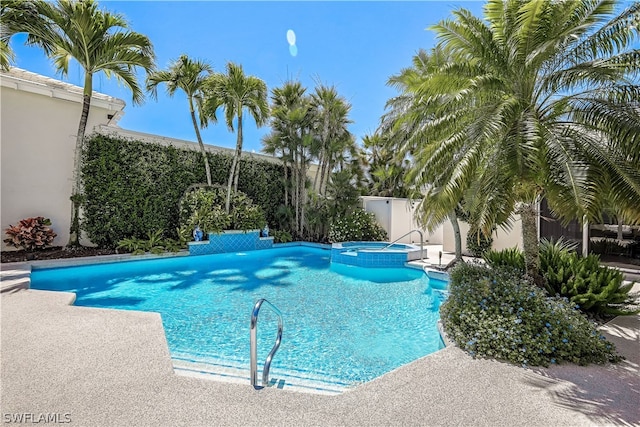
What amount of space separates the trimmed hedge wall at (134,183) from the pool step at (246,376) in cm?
1056

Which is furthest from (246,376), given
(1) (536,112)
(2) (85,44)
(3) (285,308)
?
(2) (85,44)

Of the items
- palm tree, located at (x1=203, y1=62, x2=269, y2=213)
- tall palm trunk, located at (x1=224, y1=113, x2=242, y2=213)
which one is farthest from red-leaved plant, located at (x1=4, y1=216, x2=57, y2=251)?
palm tree, located at (x1=203, y1=62, x2=269, y2=213)

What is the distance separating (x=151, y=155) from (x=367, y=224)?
10.8 meters

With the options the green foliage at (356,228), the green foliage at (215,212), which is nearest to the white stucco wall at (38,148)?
the green foliage at (215,212)

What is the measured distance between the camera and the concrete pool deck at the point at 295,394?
2.78 meters

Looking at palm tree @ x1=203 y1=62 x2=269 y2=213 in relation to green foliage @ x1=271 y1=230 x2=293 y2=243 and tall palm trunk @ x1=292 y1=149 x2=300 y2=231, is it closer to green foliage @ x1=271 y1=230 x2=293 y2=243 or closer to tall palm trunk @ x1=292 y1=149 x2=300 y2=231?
tall palm trunk @ x1=292 y1=149 x2=300 y2=231

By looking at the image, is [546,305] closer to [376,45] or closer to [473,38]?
[473,38]

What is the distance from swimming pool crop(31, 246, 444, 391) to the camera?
464cm

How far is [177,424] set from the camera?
2.65m

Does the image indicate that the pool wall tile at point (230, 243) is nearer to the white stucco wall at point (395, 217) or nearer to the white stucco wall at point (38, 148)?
the white stucco wall at point (38, 148)

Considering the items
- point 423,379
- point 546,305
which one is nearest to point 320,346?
point 423,379

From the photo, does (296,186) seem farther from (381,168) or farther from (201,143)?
(381,168)

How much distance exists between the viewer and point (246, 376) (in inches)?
154

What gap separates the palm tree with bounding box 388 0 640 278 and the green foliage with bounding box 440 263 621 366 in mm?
1110
